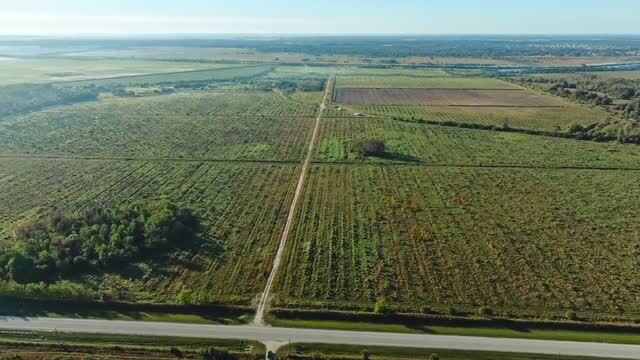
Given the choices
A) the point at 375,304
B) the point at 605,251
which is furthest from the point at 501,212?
the point at 375,304

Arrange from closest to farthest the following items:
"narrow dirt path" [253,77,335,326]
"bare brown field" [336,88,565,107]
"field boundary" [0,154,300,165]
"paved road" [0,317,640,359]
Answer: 1. "paved road" [0,317,640,359]
2. "narrow dirt path" [253,77,335,326]
3. "field boundary" [0,154,300,165]
4. "bare brown field" [336,88,565,107]

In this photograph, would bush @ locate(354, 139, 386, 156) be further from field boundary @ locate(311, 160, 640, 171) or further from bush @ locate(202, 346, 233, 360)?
bush @ locate(202, 346, 233, 360)

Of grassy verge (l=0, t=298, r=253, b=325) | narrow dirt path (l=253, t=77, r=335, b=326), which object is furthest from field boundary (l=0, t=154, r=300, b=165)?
grassy verge (l=0, t=298, r=253, b=325)

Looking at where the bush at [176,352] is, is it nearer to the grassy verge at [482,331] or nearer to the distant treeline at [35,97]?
the grassy verge at [482,331]

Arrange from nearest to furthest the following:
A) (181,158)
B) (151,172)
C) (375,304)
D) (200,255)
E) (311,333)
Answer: (311,333), (375,304), (200,255), (151,172), (181,158)

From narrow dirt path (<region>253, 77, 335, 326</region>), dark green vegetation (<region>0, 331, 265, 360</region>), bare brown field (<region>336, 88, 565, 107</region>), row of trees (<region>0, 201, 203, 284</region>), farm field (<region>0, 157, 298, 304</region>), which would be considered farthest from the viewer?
bare brown field (<region>336, 88, 565, 107</region>)

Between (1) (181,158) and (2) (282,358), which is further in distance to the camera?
(1) (181,158)

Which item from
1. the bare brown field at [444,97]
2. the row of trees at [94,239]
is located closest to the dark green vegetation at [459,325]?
the row of trees at [94,239]

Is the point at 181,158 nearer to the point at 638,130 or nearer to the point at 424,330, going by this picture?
the point at 424,330
